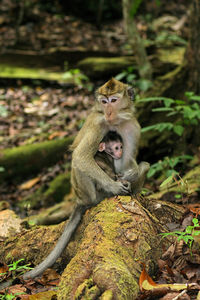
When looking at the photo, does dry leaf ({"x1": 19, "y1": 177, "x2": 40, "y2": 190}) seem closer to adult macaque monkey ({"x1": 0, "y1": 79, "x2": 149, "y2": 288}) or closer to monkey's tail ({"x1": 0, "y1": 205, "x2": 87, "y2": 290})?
adult macaque monkey ({"x1": 0, "y1": 79, "x2": 149, "y2": 288})

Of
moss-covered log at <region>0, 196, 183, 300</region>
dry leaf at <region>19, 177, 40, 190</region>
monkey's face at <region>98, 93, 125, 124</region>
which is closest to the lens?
moss-covered log at <region>0, 196, 183, 300</region>

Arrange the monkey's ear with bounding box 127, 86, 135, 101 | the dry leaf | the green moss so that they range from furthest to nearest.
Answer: the dry leaf
the monkey's ear with bounding box 127, 86, 135, 101
the green moss

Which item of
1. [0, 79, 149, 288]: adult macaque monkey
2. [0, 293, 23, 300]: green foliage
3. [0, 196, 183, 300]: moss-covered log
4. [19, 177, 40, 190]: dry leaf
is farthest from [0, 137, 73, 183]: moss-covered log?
[0, 293, 23, 300]: green foliage

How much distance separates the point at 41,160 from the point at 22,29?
25.9ft

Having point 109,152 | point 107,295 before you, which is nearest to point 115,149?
point 109,152

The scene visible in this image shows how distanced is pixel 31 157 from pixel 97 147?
4095 millimetres

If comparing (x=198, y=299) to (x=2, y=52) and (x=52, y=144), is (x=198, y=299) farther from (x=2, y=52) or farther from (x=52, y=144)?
(x=2, y=52)

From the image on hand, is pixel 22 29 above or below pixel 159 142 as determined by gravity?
above

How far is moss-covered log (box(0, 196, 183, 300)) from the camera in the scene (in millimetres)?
2535

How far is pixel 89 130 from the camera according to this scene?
424cm

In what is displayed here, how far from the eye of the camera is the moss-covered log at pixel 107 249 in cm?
254

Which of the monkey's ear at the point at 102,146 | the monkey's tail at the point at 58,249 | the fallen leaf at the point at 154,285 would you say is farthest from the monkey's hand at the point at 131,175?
the fallen leaf at the point at 154,285

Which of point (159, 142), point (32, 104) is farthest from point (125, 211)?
point (32, 104)

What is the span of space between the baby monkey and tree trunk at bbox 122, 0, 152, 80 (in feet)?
15.2
